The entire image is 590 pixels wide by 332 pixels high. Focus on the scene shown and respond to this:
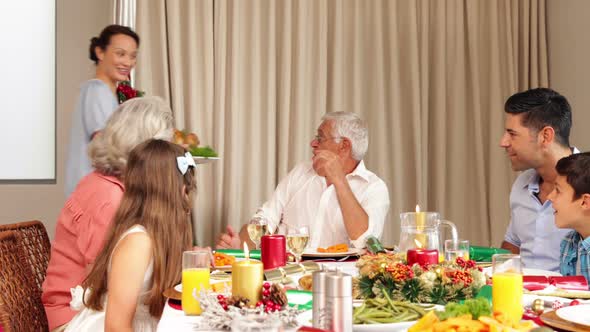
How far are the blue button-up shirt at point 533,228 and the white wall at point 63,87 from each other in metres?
2.56

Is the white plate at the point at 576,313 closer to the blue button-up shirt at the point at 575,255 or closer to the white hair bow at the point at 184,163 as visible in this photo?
the blue button-up shirt at the point at 575,255

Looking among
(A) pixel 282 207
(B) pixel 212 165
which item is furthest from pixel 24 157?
(A) pixel 282 207

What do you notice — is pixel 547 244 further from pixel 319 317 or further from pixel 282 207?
pixel 319 317

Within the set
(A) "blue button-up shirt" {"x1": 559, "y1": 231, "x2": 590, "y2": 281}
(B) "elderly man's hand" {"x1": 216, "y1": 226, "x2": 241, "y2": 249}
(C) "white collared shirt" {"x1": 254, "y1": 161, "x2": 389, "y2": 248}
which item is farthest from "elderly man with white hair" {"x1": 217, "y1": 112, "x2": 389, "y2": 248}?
(A) "blue button-up shirt" {"x1": 559, "y1": 231, "x2": 590, "y2": 281}

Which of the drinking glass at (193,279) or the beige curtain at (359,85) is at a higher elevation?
the beige curtain at (359,85)

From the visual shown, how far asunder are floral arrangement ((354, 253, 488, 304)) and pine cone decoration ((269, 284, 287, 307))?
23 centimetres

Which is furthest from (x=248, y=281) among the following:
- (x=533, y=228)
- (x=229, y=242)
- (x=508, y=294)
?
(x=533, y=228)

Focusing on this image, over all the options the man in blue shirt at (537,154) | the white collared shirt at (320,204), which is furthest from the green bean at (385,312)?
the white collared shirt at (320,204)

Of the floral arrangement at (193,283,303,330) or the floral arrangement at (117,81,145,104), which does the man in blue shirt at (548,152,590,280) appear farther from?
the floral arrangement at (117,81,145,104)

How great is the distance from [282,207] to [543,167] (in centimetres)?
126

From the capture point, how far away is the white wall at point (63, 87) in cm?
435

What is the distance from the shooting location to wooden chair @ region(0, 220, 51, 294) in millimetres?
2527

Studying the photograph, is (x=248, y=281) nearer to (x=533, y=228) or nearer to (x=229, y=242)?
(x=229, y=242)

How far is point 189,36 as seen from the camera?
4145 millimetres
